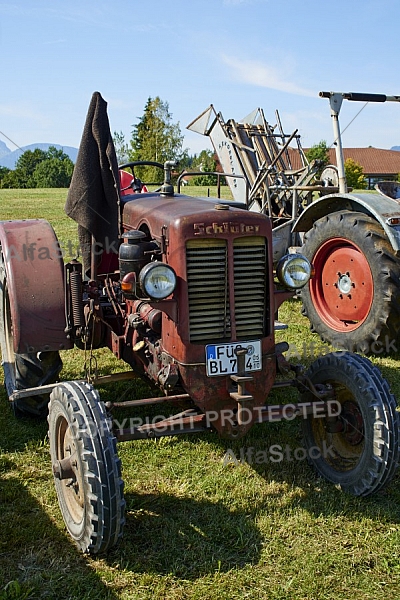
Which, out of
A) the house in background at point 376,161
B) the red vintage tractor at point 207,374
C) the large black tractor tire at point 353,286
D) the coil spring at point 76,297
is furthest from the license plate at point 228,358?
the house in background at point 376,161

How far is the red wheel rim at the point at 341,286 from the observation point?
18.4ft

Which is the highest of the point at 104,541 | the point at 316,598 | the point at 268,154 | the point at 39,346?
the point at 268,154

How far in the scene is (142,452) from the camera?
3789 millimetres

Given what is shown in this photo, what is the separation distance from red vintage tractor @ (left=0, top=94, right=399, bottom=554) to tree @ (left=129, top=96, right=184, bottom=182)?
28453mm

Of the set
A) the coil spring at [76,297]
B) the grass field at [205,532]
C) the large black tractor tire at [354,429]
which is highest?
the coil spring at [76,297]

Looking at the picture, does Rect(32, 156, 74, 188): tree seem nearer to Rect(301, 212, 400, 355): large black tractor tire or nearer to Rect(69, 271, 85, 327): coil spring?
Rect(301, 212, 400, 355): large black tractor tire

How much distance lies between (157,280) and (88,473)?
0.95 meters

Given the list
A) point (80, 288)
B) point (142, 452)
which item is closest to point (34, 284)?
point (80, 288)

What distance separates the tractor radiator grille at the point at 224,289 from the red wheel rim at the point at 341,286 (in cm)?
253

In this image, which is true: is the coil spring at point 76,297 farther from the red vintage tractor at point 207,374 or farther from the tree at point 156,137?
the tree at point 156,137

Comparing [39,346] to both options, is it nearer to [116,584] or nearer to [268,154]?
[116,584]

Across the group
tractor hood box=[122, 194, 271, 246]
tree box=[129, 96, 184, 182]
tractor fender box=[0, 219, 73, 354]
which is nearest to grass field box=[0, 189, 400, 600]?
tractor fender box=[0, 219, 73, 354]

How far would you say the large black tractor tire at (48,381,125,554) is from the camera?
2.63 m

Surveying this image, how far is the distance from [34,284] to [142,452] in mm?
1270
